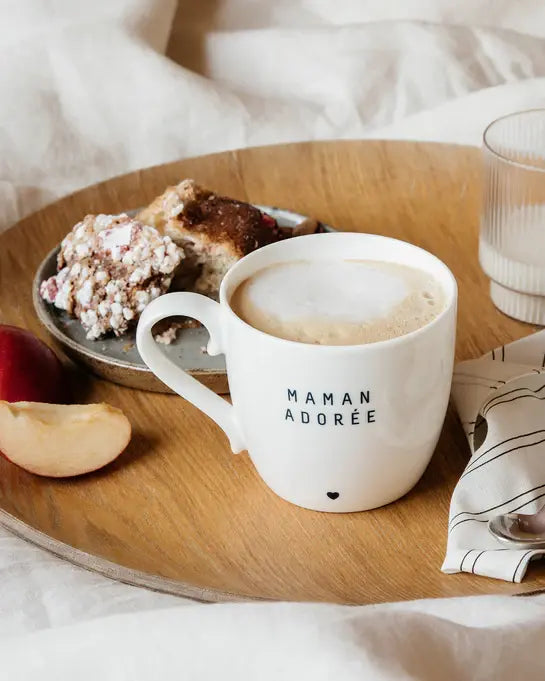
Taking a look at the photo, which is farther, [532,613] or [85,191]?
[85,191]

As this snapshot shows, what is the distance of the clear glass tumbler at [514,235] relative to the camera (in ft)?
3.38

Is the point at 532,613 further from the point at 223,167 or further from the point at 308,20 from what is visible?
the point at 308,20

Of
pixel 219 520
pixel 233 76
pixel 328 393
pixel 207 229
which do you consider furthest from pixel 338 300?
pixel 233 76

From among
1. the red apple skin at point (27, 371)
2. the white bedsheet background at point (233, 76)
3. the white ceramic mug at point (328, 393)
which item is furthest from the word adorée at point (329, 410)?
the white bedsheet background at point (233, 76)

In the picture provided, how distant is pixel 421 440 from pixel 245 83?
1.11 m

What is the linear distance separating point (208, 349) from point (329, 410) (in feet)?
0.41

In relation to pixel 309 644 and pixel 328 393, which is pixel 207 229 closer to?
pixel 328 393

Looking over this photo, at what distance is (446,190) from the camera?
1306 millimetres

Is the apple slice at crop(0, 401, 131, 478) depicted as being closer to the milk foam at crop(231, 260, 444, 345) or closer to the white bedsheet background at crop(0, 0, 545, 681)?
the milk foam at crop(231, 260, 444, 345)

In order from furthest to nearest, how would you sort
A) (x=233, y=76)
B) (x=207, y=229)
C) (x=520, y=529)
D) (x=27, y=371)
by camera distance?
(x=233, y=76)
(x=207, y=229)
(x=27, y=371)
(x=520, y=529)

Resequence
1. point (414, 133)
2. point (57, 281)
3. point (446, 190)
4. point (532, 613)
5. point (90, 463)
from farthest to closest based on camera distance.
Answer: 1. point (414, 133)
2. point (446, 190)
3. point (57, 281)
4. point (90, 463)
5. point (532, 613)

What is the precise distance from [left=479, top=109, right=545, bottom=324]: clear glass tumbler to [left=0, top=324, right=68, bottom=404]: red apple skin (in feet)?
1.51

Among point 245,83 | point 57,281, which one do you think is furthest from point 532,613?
point 245,83

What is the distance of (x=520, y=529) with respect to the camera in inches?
29.5
